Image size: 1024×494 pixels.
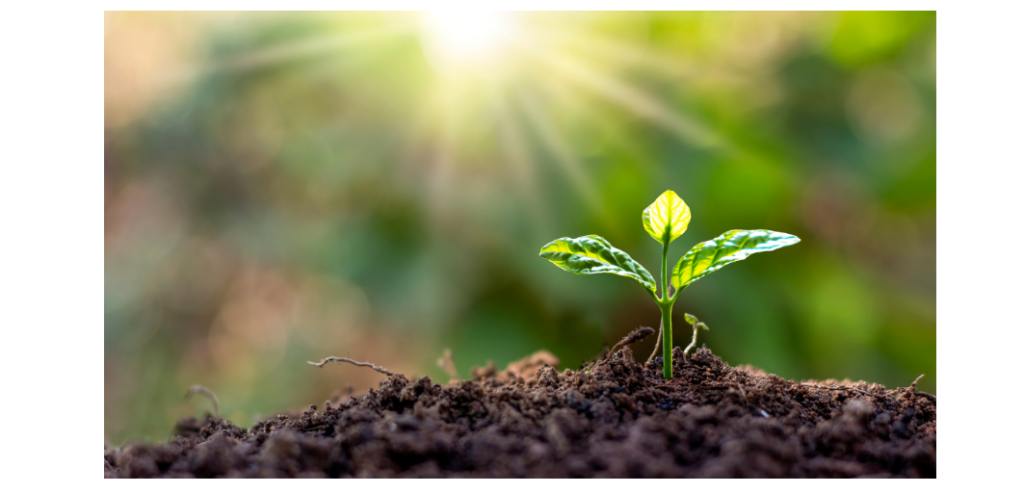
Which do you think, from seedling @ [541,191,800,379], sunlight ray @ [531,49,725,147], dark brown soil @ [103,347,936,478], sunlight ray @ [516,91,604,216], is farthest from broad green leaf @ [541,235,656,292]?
sunlight ray @ [531,49,725,147]

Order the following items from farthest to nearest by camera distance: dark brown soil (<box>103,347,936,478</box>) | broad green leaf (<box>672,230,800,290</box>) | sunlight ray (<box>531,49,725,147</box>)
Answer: sunlight ray (<box>531,49,725,147</box>) < broad green leaf (<box>672,230,800,290</box>) < dark brown soil (<box>103,347,936,478</box>)

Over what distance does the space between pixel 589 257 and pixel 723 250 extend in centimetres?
21

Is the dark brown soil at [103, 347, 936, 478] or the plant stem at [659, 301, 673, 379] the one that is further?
the plant stem at [659, 301, 673, 379]

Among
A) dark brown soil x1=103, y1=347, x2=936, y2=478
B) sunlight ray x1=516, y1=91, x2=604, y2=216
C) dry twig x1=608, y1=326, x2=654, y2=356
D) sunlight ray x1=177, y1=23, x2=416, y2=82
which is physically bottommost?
dark brown soil x1=103, y1=347, x2=936, y2=478

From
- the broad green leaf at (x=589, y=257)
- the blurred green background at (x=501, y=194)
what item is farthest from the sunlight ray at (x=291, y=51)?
the broad green leaf at (x=589, y=257)

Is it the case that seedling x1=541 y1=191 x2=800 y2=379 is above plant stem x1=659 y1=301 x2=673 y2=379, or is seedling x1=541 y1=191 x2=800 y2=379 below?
above

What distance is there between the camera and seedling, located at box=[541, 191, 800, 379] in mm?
844

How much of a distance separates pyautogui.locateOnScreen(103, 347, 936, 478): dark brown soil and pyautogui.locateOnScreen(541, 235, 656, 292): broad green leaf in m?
0.16

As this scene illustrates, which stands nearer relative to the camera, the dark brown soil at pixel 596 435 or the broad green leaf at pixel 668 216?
the dark brown soil at pixel 596 435

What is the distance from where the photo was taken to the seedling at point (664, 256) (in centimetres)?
84

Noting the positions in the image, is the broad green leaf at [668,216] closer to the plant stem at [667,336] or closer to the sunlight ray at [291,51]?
the plant stem at [667,336]

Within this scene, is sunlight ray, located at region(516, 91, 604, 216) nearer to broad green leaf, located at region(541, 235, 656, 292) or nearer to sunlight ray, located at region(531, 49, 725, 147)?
sunlight ray, located at region(531, 49, 725, 147)

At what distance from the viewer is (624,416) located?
2.50 feet

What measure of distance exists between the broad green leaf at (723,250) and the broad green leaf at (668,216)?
0.15 ft
